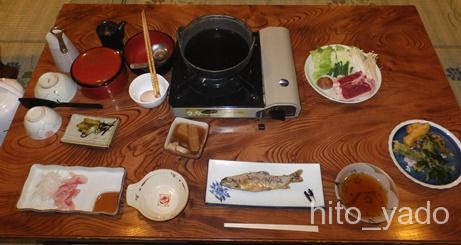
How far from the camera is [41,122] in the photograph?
59.2 inches

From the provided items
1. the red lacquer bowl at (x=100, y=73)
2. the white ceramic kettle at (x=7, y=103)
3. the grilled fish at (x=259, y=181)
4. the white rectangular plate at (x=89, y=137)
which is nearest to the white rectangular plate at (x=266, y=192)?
the grilled fish at (x=259, y=181)

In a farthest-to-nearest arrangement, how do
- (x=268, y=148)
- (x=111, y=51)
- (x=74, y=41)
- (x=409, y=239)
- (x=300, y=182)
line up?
(x=74, y=41)
(x=111, y=51)
(x=268, y=148)
(x=300, y=182)
(x=409, y=239)

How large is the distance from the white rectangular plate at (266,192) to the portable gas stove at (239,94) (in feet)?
0.76

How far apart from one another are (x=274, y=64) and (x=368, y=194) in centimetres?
70

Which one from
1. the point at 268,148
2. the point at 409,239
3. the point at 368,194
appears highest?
the point at 268,148

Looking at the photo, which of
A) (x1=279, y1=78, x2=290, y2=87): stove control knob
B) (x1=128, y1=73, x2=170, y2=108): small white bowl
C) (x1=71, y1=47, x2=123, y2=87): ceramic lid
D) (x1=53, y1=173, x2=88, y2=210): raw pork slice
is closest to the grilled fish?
(x1=279, y1=78, x2=290, y2=87): stove control knob

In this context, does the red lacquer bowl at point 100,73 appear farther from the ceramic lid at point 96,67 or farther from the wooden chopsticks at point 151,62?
the wooden chopsticks at point 151,62

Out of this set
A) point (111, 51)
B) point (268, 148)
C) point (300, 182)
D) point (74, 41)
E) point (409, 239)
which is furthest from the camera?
point (74, 41)

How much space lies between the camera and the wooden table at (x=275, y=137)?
133 cm

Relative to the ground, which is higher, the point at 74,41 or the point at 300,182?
the point at 74,41

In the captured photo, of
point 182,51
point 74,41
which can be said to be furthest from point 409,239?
point 74,41

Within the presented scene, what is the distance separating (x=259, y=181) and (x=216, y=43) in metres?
0.65

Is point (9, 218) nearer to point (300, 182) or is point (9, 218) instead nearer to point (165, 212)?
point (165, 212)

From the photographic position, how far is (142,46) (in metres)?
1.77
